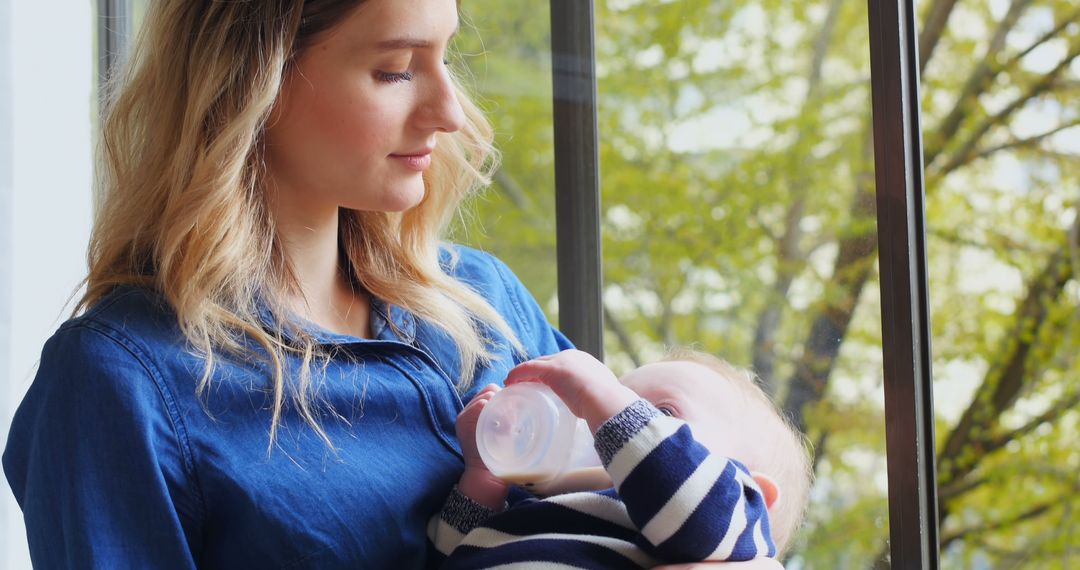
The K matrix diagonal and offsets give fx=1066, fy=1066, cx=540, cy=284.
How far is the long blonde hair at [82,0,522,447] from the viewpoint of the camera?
1.22m

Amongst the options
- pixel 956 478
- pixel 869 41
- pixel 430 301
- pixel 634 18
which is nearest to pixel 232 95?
pixel 430 301

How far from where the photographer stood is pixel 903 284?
128cm

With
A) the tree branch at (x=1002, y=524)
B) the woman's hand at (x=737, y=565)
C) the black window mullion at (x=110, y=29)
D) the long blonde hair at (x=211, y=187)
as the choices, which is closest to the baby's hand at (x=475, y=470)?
the long blonde hair at (x=211, y=187)

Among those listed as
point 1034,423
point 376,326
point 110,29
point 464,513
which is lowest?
point 1034,423

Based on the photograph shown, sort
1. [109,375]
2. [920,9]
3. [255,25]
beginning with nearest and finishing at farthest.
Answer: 1. [109,375]
2. [255,25]
3. [920,9]

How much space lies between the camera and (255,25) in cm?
124

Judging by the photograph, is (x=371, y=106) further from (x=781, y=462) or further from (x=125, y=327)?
(x=781, y=462)

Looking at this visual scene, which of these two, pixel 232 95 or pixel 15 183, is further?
pixel 15 183

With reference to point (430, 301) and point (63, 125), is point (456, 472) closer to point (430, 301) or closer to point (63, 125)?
point (430, 301)

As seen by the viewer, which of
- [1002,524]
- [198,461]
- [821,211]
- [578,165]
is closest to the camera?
[198,461]

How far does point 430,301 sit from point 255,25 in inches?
16.5

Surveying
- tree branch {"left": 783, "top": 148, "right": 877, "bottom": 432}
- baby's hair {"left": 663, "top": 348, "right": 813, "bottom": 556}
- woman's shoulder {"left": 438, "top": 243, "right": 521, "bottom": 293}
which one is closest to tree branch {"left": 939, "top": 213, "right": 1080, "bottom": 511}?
tree branch {"left": 783, "top": 148, "right": 877, "bottom": 432}

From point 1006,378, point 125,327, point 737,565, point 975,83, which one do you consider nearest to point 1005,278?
point 1006,378

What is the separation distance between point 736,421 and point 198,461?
0.61 m
